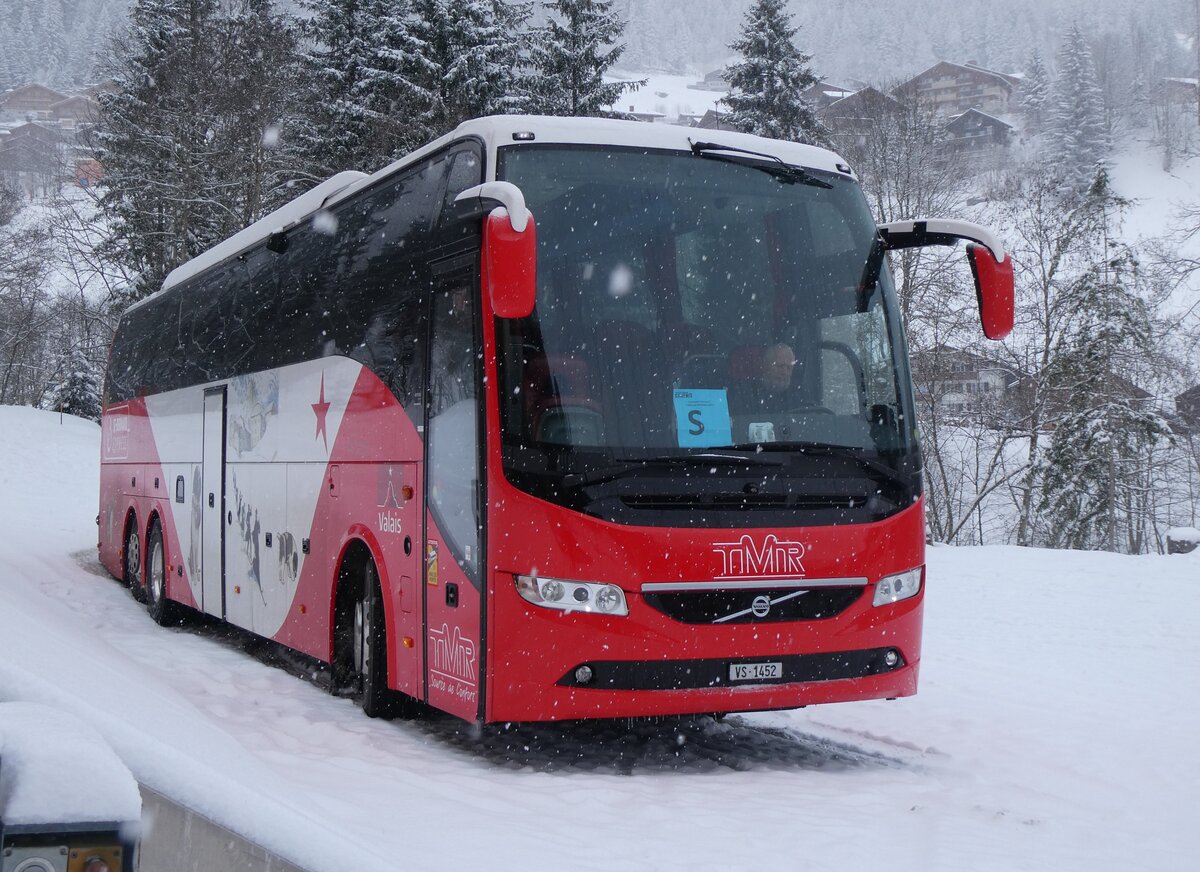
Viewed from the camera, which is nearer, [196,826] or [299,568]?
[196,826]

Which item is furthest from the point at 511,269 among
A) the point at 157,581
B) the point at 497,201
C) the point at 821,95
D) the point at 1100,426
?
the point at 821,95

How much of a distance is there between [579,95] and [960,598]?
2688cm

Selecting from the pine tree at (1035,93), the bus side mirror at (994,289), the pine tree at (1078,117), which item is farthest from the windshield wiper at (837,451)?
the pine tree at (1035,93)

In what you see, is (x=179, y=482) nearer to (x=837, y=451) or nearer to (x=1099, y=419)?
(x=837, y=451)

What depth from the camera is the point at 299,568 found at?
10.1 meters

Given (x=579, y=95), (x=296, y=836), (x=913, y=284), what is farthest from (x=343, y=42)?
(x=296, y=836)

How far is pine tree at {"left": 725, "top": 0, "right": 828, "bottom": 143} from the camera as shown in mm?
40469

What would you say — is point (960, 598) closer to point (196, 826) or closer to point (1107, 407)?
point (196, 826)

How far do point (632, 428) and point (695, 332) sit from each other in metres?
0.68

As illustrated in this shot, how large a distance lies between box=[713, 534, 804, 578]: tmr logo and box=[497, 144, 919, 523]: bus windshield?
1.13 feet

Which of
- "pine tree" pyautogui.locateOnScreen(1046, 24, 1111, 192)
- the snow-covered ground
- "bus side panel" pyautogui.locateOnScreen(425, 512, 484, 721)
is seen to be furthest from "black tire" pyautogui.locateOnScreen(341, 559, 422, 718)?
"pine tree" pyautogui.locateOnScreen(1046, 24, 1111, 192)

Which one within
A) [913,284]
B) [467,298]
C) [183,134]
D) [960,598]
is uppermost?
[183,134]

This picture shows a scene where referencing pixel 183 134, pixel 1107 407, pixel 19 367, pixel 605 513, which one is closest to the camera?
pixel 605 513

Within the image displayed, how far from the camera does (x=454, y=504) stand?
7.22m
